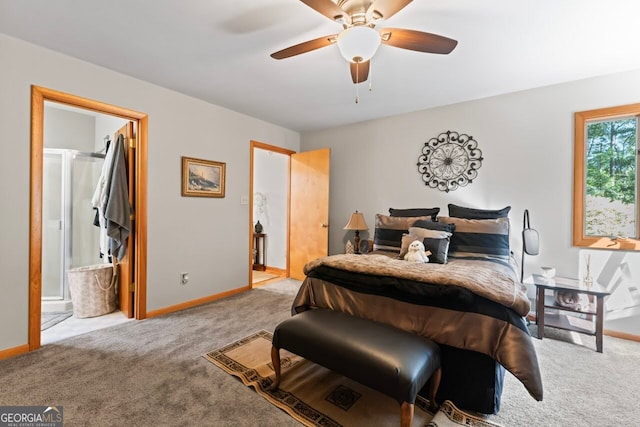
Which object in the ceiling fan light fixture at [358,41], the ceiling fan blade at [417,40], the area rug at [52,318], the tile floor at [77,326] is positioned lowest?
the area rug at [52,318]

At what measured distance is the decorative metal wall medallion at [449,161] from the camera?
3324mm

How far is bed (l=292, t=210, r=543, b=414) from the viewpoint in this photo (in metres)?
1.48

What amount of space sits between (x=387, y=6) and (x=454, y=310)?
1.73 meters

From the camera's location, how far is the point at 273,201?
5.24 metres

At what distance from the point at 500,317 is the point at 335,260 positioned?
1.15 m

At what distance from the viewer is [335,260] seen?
2244mm

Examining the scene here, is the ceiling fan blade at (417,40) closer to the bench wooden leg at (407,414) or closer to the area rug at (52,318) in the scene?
the bench wooden leg at (407,414)

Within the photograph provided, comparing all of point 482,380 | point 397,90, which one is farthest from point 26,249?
point 397,90

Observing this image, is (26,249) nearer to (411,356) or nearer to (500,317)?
(411,356)

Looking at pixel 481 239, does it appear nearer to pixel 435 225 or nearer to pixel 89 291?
pixel 435 225

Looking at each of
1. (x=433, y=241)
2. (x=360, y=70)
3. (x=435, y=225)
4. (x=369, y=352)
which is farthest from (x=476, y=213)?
(x=369, y=352)

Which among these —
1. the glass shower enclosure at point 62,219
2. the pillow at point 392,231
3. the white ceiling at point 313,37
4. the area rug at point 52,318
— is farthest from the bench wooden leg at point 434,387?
the glass shower enclosure at point 62,219

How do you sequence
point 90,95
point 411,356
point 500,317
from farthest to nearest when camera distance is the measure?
point 90,95, point 500,317, point 411,356

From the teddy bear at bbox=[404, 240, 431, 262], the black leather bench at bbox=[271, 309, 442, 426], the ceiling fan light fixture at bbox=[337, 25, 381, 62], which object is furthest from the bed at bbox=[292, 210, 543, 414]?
the ceiling fan light fixture at bbox=[337, 25, 381, 62]
